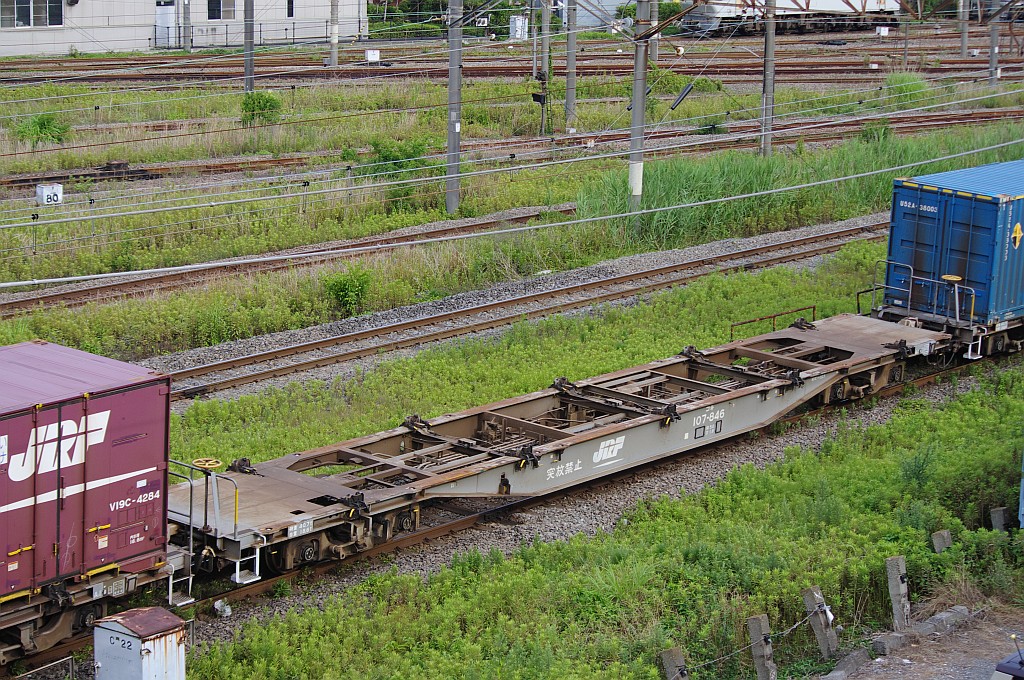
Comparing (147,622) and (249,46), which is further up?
(249,46)

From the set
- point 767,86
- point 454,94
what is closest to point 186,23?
point 767,86

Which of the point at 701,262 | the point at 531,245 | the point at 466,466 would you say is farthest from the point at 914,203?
the point at 466,466

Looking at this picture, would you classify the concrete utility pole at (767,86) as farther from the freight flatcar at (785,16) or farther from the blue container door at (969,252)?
the freight flatcar at (785,16)

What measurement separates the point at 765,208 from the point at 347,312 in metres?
12.0

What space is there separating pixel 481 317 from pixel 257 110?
1871 cm

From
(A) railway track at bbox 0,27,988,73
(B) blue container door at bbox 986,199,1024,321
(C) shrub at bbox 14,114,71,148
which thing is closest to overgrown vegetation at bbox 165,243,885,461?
(B) blue container door at bbox 986,199,1024,321

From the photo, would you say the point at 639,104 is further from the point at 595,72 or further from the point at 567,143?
the point at 595,72

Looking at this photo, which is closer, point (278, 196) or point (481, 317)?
point (481, 317)

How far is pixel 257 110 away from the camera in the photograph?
38281mm

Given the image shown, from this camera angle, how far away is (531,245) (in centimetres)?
2648

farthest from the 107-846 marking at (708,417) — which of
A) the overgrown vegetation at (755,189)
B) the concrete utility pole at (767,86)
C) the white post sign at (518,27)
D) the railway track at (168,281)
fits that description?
the white post sign at (518,27)

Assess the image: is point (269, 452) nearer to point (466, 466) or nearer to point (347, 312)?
point (466, 466)

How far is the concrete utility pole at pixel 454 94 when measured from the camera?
27.4m

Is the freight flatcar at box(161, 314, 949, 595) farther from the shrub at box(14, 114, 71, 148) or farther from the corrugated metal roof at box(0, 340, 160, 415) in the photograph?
the shrub at box(14, 114, 71, 148)
